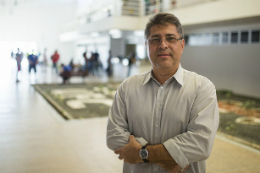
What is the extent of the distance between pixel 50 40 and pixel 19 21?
16.4ft

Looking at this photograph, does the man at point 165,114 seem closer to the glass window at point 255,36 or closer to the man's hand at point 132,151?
A: the man's hand at point 132,151

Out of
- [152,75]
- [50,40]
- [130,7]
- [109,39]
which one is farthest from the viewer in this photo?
[50,40]

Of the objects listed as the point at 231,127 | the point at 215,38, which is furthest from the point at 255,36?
the point at 231,127

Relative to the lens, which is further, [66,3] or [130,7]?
[66,3]

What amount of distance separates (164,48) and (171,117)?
52 centimetres

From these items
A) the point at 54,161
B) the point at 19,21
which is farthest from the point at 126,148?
the point at 19,21

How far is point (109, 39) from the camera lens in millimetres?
25047

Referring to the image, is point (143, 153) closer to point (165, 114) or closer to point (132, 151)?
point (132, 151)

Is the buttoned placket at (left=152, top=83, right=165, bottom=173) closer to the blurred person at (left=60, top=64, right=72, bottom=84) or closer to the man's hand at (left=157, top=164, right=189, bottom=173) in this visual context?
the man's hand at (left=157, top=164, right=189, bottom=173)

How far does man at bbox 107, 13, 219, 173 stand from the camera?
6.64 feet

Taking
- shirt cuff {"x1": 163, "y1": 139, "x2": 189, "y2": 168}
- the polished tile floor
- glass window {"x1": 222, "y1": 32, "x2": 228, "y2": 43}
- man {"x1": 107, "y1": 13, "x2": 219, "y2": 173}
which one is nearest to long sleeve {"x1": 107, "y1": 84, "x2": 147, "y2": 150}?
man {"x1": 107, "y1": 13, "x2": 219, "y2": 173}

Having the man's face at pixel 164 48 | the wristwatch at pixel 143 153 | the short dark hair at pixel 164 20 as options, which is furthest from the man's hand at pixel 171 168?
the short dark hair at pixel 164 20

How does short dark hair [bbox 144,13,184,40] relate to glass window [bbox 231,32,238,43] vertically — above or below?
below

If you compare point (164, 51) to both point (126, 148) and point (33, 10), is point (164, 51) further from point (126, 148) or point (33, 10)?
point (33, 10)
